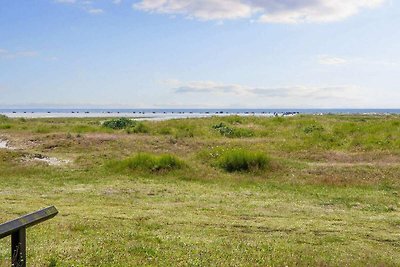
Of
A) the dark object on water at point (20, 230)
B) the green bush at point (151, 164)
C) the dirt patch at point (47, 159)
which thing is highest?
the dark object on water at point (20, 230)

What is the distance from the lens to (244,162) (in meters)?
28.2

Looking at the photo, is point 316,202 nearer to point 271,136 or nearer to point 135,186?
point 135,186

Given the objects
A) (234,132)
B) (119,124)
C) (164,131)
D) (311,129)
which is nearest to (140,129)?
(164,131)

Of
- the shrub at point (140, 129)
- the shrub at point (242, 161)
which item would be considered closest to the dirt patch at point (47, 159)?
the shrub at point (242, 161)

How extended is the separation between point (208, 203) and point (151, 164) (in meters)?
9.81

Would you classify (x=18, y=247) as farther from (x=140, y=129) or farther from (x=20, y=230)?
(x=140, y=129)

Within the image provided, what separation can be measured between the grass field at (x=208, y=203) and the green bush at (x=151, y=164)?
8cm

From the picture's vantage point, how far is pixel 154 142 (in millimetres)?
42500

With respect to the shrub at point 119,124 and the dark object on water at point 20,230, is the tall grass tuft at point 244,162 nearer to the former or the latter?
the dark object on water at point 20,230

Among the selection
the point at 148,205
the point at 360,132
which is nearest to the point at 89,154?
the point at 148,205

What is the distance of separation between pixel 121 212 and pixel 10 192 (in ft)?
24.1

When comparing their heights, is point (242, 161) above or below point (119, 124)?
below

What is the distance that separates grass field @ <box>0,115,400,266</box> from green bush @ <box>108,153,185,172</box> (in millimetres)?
83

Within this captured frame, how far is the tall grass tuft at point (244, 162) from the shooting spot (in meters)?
27.7
